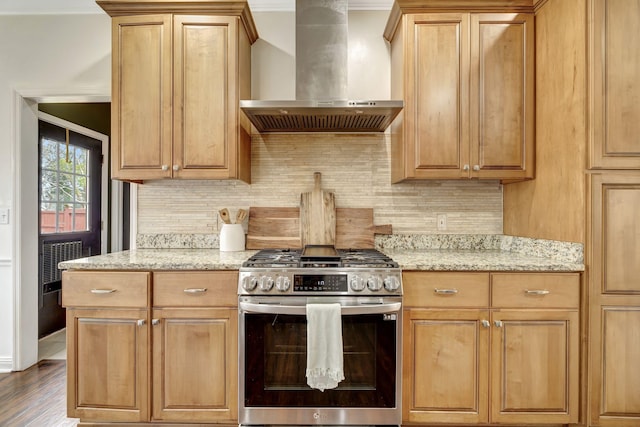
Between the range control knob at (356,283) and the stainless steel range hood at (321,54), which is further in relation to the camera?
the stainless steel range hood at (321,54)

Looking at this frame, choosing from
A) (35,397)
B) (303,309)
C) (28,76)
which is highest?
(28,76)

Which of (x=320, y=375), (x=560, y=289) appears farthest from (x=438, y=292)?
(x=320, y=375)

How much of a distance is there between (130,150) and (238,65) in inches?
32.3

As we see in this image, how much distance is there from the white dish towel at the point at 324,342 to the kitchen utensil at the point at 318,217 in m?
0.82

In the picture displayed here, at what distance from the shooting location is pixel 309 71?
231 centimetres

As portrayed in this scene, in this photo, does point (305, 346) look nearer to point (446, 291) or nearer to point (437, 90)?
point (446, 291)

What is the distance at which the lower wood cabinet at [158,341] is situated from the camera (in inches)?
75.5

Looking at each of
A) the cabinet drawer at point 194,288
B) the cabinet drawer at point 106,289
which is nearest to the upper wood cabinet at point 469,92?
the cabinet drawer at point 194,288

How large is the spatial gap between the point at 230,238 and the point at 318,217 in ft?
1.96

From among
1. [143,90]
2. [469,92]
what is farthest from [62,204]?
[469,92]

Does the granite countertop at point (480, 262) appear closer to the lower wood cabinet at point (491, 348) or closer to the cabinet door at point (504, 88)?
the lower wood cabinet at point (491, 348)

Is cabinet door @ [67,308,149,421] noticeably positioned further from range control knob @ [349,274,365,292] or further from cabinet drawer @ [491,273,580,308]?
cabinet drawer @ [491,273,580,308]

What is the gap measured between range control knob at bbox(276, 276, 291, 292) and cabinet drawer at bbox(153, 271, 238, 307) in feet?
0.79

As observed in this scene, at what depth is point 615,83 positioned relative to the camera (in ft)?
5.93
